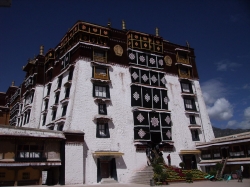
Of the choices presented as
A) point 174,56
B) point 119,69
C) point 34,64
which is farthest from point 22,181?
point 174,56

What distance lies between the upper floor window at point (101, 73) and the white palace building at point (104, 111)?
0.11 m

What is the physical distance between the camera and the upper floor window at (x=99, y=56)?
86.5 ft

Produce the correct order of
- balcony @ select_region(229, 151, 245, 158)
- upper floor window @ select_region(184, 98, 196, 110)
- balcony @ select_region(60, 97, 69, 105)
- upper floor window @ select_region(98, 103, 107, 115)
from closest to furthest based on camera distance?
balcony @ select_region(229, 151, 245, 158)
upper floor window @ select_region(98, 103, 107, 115)
balcony @ select_region(60, 97, 69, 105)
upper floor window @ select_region(184, 98, 196, 110)

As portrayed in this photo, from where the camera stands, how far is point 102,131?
2431 cm

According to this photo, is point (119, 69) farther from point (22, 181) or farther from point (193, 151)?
point (22, 181)

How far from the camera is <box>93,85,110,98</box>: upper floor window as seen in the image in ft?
83.3

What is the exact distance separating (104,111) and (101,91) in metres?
2.13

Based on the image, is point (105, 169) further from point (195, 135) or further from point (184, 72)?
point (184, 72)

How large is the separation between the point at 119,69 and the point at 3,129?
13392 mm

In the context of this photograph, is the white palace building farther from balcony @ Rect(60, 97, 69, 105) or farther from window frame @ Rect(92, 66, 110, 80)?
balcony @ Rect(60, 97, 69, 105)

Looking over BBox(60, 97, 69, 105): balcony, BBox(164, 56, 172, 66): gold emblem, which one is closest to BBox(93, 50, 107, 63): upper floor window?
BBox(60, 97, 69, 105): balcony

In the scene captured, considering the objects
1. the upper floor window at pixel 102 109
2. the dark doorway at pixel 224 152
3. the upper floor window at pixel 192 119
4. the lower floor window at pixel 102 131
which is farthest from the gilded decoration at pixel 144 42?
the dark doorway at pixel 224 152

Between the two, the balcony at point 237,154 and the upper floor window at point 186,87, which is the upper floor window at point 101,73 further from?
the balcony at point 237,154

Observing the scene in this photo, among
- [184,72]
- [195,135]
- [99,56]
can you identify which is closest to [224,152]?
[195,135]
